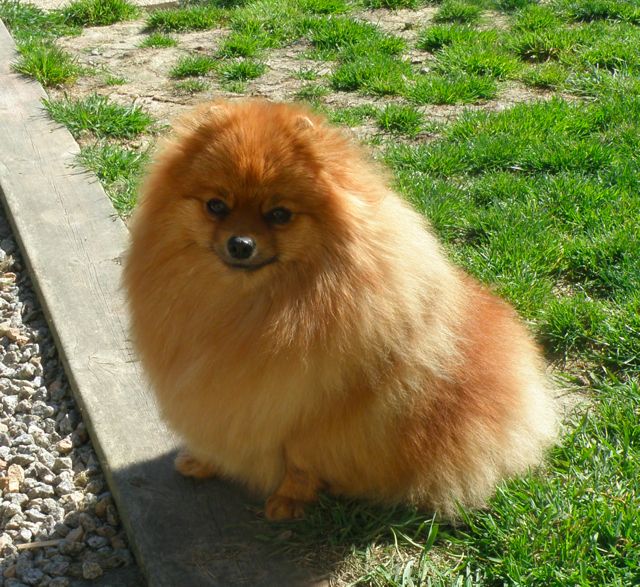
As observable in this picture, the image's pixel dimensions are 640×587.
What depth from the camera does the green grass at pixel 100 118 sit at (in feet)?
16.0

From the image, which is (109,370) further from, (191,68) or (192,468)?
(191,68)

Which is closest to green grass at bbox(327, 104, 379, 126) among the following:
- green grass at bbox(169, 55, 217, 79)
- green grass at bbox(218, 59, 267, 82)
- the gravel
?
green grass at bbox(218, 59, 267, 82)

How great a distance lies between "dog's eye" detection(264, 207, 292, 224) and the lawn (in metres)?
0.96

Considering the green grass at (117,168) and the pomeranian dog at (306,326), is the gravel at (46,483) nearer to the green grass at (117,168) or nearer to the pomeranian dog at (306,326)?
the pomeranian dog at (306,326)

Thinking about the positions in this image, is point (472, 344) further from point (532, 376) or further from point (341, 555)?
point (341, 555)

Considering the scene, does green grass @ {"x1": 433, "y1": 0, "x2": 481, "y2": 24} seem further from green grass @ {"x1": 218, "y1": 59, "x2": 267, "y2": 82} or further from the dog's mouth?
the dog's mouth

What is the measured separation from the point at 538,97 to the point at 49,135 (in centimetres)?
310

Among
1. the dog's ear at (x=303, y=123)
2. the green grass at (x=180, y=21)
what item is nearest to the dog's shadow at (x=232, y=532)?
the dog's ear at (x=303, y=123)

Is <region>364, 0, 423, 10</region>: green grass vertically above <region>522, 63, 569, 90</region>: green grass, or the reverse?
<region>364, 0, 423, 10</region>: green grass

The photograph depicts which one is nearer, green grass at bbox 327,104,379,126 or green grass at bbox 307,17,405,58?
green grass at bbox 327,104,379,126

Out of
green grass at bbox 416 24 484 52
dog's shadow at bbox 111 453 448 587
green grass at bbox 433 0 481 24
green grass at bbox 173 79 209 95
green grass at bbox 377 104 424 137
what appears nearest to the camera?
dog's shadow at bbox 111 453 448 587

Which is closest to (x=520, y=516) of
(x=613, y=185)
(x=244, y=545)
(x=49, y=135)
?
(x=244, y=545)

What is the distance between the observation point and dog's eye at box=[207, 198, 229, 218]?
2.37 meters

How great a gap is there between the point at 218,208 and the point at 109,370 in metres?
1.15
